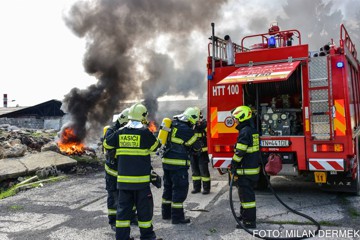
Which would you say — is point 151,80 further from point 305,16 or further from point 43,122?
point 305,16

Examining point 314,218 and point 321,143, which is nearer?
point 314,218

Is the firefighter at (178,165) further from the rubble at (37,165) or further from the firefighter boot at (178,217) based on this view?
the rubble at (37,165)

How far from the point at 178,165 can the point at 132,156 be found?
3.45 ft

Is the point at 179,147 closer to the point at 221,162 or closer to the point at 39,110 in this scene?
the point at 221,162

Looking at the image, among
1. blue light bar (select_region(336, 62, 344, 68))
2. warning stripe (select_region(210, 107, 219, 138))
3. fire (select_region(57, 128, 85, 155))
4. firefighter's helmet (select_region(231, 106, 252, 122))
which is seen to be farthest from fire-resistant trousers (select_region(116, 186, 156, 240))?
fire (select_region(57, 128, 85, 155))

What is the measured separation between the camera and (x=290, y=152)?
530 centimetres

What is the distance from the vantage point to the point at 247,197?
4.33m

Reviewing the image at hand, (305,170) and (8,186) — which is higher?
(305,170)

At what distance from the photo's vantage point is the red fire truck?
4.96 meters

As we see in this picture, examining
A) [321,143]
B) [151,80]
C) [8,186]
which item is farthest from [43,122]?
[321,143]

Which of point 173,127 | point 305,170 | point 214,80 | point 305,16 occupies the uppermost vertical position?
point 305,16

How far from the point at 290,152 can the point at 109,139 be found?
3018 millimetres

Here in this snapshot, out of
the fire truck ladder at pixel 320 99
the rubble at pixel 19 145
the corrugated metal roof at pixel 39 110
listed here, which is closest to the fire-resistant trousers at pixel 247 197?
the fire truck ladder at pixel 320 99

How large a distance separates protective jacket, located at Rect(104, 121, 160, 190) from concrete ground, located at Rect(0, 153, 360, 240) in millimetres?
879
